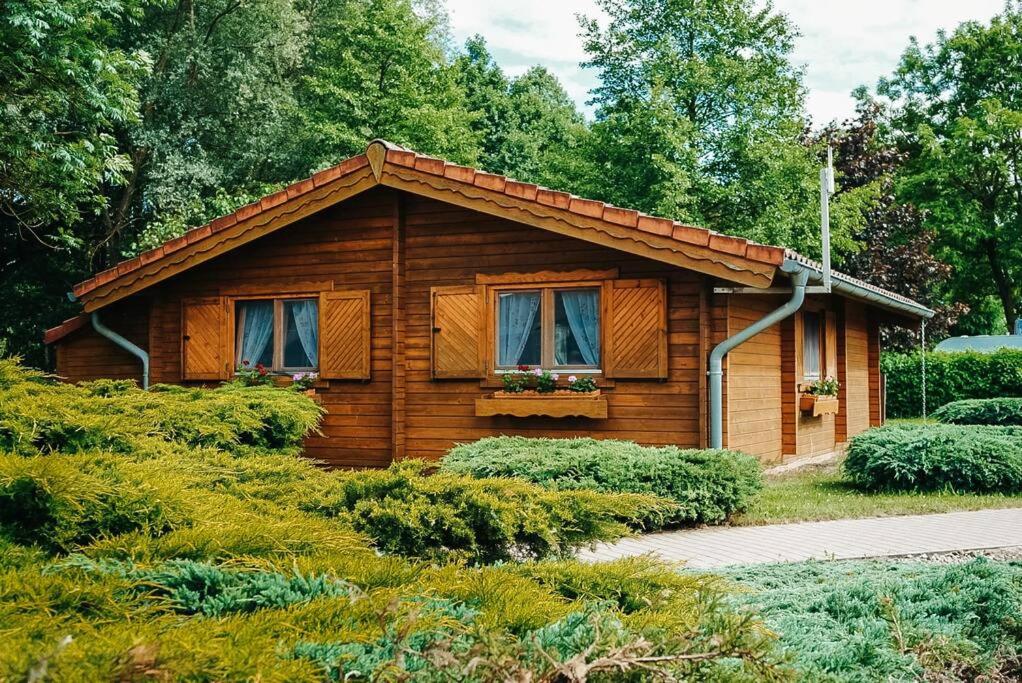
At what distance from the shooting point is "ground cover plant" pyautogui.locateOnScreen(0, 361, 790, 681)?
87.2 inches

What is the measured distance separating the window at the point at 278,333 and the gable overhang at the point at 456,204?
92 cm

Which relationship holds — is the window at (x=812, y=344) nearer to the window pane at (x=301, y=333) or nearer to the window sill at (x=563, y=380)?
the window sill at (x=563, y=380)

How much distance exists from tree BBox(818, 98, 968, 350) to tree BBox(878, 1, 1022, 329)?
1628mm

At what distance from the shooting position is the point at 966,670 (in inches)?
156

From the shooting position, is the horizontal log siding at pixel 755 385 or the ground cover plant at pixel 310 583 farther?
the horizontal log siding at pixel 755 385

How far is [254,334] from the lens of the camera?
42.1ft

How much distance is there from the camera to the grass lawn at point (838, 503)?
28.5 feet

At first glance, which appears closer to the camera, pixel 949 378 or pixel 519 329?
pixel 519 329

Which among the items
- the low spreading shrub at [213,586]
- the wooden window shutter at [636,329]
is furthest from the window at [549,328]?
the low spreading shrub at [213,586]

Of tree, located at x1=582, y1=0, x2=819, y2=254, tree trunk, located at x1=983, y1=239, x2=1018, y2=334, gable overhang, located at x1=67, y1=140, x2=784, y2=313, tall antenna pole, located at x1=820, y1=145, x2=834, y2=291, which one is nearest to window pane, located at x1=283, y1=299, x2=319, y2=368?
gable overhang, located at x1=67, y1=140, x2=784, y2=313

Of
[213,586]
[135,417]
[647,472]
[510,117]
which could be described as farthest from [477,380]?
[510,117]

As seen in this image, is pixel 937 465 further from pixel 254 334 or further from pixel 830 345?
pixel 254 334

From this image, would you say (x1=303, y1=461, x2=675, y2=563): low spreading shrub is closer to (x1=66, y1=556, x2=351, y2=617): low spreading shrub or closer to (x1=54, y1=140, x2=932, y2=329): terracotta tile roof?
(x1=66, y1=556, x2=351, y2=617): low spreading shrub

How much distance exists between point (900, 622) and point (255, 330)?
10137 mm
